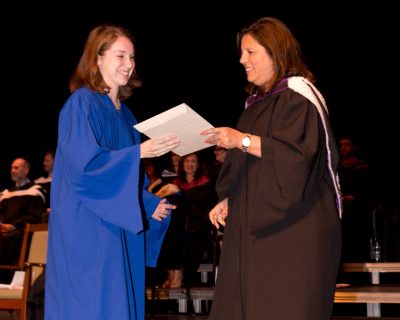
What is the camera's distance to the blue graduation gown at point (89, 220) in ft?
9.03

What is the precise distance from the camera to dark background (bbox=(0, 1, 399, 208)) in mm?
9992

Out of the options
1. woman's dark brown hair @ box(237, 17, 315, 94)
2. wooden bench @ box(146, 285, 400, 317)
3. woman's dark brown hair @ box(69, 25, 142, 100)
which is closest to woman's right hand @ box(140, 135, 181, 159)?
woman's dark brown hair @ box(69, 25, 142, 100)

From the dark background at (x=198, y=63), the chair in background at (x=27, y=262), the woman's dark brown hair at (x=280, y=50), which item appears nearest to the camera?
the woman's dark brown hair at (x=280, y=50)

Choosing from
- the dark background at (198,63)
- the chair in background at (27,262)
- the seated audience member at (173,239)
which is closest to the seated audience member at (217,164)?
the seated audience member at (173,239)

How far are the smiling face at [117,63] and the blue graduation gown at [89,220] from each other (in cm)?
18

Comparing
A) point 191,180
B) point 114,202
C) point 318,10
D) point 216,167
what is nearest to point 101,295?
point 114,202

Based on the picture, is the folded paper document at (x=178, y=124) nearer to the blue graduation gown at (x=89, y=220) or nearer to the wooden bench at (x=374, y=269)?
the blue graduation gown at (x=89, y=220)

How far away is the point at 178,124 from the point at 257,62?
0.46 meters

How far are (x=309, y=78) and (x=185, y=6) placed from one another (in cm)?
778

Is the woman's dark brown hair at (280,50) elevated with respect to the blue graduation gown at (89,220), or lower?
elevated

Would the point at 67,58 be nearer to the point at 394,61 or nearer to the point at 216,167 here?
the point at 216,167

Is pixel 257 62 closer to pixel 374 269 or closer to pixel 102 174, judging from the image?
pixel 102 174

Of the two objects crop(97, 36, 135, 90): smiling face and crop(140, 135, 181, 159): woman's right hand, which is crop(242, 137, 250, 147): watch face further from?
crop(97, 36, 135, 90): smiling face

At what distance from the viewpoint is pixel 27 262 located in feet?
17.5
